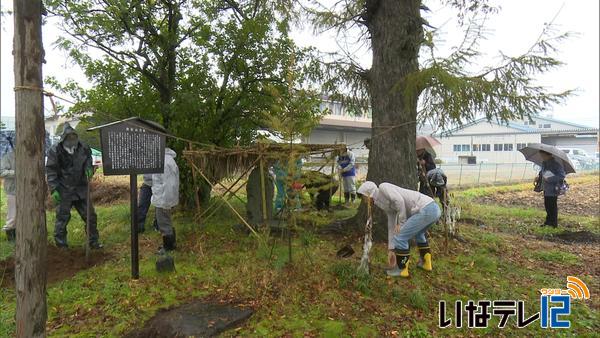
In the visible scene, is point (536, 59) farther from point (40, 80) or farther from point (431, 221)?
point (40, 80)

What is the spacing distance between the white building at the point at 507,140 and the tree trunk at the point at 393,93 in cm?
2942

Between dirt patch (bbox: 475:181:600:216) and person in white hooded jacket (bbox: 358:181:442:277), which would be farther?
dirt patch (bbox: 475:181:600:216)

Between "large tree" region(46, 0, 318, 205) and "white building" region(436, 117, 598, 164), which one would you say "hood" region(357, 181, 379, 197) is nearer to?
"large tree" region(46, 0, 318, 205)

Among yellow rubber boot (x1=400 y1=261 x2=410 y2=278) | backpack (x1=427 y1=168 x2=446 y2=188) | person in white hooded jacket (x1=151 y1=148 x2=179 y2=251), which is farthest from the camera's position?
backpack (x1=427 y1=168 x2=446 y2=188)

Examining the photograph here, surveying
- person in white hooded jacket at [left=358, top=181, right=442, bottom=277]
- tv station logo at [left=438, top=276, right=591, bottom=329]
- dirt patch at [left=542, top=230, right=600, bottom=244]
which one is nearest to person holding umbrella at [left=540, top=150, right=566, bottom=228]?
dirt patch at [left=542, top=230, right=600, bottom=244]

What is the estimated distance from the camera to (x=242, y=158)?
6.59 m

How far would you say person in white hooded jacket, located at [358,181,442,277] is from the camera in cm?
498

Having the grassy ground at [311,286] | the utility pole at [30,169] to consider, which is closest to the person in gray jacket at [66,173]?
the grassy ground at [311,286]

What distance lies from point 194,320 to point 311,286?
144 centimetres

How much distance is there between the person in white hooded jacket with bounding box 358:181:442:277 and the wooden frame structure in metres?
0.66

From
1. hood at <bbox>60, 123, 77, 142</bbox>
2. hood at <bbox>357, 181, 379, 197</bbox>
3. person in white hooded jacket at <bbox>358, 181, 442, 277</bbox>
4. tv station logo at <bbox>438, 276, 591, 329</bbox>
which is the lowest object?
tv station logo at <bbox>438, 276, 591, 329</bbox>

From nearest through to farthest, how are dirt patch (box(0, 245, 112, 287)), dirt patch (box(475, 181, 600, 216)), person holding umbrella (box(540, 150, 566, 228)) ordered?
dirt patch (box(0, 245, 112, 287)) < person holding umbrella (box(540, 150, 566, 228)) < dirt patch (box(475, 181, 600, 216))

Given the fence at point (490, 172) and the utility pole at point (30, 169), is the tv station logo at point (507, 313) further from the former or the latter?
the fence at point (490, 172)

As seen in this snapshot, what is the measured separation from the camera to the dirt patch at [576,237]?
796 cm
